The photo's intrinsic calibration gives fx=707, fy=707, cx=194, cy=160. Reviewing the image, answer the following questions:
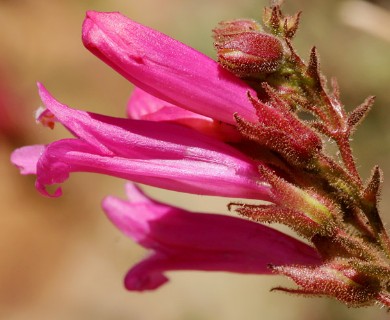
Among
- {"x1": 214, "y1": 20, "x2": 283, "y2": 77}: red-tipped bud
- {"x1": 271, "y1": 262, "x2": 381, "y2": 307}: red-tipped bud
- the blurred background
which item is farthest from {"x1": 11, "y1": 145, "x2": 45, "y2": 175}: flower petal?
the blurred background

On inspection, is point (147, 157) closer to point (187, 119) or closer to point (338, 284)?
point (187, 119)

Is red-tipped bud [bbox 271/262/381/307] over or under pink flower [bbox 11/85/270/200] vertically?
under

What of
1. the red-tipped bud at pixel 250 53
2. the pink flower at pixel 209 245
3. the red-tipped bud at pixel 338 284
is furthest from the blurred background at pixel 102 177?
the red-tipped bud at pixel 338 284

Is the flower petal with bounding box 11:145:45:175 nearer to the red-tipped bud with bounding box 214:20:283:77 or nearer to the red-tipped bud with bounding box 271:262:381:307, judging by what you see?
the red-tipped bud with bounding box 214:20:283:77

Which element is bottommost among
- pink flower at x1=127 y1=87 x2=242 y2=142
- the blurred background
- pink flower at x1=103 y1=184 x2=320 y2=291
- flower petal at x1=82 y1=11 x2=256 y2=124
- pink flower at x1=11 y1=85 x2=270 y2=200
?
the blurred background

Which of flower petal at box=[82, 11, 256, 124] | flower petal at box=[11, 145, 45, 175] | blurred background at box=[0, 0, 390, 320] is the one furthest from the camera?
blurred background at box=[0, 0, 390, 320]

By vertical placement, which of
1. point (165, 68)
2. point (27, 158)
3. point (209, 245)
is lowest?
point (209, 245)

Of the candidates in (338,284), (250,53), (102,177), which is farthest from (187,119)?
(102,177)
